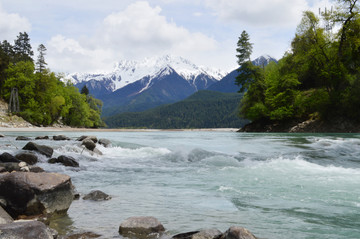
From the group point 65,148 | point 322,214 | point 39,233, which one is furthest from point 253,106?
point 39,233

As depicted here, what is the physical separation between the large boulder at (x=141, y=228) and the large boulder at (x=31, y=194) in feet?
6.42

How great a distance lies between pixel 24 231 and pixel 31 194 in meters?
2.20

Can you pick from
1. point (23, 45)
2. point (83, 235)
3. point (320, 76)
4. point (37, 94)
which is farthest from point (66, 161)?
point (23, 45)

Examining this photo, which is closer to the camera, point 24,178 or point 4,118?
point 24,178

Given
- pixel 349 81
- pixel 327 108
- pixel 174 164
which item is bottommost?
pixel 174 164

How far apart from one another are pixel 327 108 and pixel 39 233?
1823 inches

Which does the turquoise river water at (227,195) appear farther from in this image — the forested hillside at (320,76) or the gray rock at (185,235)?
the forested hillside at (320,76)

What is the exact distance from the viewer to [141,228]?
18.8ft

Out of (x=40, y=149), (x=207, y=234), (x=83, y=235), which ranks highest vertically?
(x=40, y=149)

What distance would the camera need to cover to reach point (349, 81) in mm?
41875

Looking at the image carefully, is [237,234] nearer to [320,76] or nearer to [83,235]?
[83,235]

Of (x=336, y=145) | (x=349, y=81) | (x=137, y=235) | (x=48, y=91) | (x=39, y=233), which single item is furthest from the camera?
(x=48, y=91)

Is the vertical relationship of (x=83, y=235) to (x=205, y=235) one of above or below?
below

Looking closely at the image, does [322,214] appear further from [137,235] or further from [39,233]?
[39,233]
